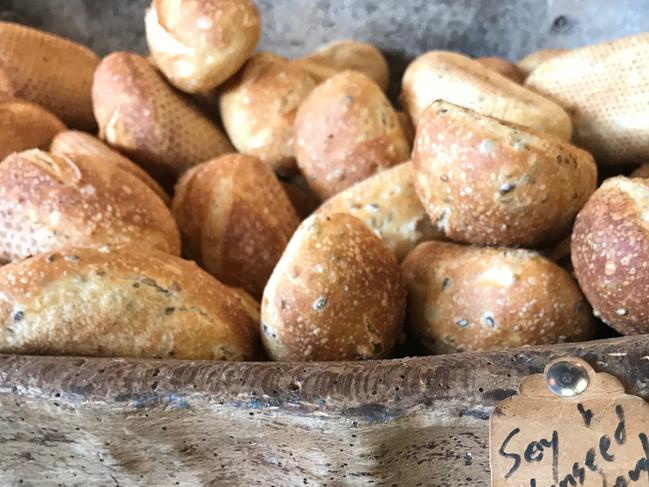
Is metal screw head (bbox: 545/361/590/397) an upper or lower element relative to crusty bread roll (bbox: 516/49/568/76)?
lower

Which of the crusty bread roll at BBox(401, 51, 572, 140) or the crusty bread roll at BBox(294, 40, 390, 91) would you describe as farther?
the crusty bread roll at BBox(294, 40, 390, 91)

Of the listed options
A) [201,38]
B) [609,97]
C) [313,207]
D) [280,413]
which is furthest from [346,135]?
[280,413]

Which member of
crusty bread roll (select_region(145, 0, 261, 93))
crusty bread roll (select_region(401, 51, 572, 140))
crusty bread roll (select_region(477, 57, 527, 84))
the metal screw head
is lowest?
the metal screw head

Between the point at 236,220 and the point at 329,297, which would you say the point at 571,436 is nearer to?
the point at 329,297

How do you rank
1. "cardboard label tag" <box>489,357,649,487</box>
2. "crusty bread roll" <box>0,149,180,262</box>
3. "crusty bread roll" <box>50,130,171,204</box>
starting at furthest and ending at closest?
"crusty bread roll" <box>50,130,171,204</box>
"crusty bread roll" <box>0,149,180,262</box>
"cardboard label tag" <box>489,357,649,487</box>

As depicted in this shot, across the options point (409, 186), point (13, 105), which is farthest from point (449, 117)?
point (13, 105)

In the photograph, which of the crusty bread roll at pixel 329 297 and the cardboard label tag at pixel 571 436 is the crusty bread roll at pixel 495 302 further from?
the cardboard label tag at pixel 571 436

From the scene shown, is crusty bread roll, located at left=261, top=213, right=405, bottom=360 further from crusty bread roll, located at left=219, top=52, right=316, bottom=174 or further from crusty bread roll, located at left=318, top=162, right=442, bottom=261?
crusty bread roll, located at left=219, top=52, right=316, bottom=174

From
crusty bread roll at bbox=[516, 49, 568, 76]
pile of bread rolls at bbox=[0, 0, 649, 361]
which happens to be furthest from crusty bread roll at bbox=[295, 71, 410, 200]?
crusty bread roll at bbox=[516, 49, 568, 76]

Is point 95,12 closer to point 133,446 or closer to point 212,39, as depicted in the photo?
point 212,39
